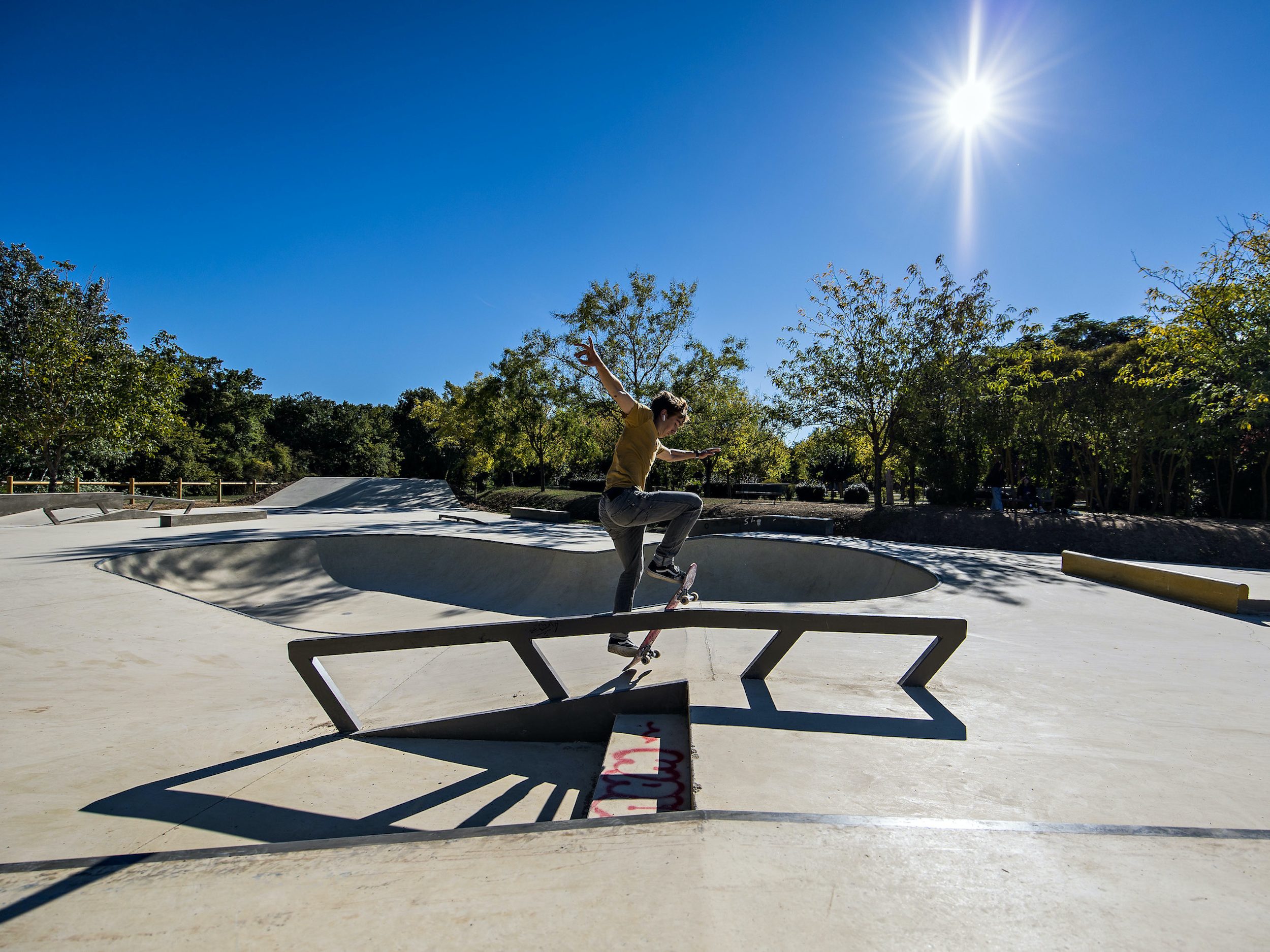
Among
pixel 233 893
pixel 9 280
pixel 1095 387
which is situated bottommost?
pixel 233 893

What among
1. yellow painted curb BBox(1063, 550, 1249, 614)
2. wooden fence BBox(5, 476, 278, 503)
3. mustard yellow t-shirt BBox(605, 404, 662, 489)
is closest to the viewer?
mustard yellow t-shirt BBox(605, 404, 662, 489)

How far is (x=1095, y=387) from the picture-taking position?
17203mm

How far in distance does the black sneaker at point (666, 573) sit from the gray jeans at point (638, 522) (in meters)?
0.06

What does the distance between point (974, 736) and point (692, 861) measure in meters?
1.69

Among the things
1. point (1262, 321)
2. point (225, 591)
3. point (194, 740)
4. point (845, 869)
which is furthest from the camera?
point (1262, 321)

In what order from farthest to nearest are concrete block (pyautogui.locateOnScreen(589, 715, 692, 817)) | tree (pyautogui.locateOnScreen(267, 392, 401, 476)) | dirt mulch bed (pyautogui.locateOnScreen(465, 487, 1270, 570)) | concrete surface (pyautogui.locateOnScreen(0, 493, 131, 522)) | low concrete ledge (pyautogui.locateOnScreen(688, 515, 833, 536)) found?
tree (pyautogui.locateOnScreen(267, 392, 401, 476))
concrete surface (pyautogui.locateOnScreen(0, 493, 131, 522))
low concrete ledge (pyautogui.locateOnScreen(688, 515, 833, 536))
dirt mulch bed (pyautogui.locateOnScreen(465, 487, 1270, 570))
concrete block (pyautogui.locateOnScreen(589, 715, 692, 817))

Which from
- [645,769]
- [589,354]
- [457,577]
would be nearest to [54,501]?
[457,577]

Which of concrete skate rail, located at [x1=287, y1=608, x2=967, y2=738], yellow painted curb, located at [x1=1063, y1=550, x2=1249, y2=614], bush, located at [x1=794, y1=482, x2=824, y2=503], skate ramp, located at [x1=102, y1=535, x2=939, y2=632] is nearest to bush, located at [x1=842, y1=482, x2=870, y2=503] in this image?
bush, located at [x1=794, y1=482, x2=824, y2=503]

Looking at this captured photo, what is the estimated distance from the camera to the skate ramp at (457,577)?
8.16 meters

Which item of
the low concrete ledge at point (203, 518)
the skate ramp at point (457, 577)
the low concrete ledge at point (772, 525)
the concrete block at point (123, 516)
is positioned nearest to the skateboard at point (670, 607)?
the skate ramp at point (457, 577)

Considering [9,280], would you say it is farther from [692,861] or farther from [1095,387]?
[1095,387]

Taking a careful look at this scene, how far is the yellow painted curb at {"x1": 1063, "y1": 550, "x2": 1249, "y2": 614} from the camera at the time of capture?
213 inches

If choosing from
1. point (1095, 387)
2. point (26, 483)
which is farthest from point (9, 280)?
point (1095, 387)

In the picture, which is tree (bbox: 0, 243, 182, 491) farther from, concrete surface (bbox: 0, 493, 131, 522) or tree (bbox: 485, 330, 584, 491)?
tree (bbox: 485, 330, 584, 491)
